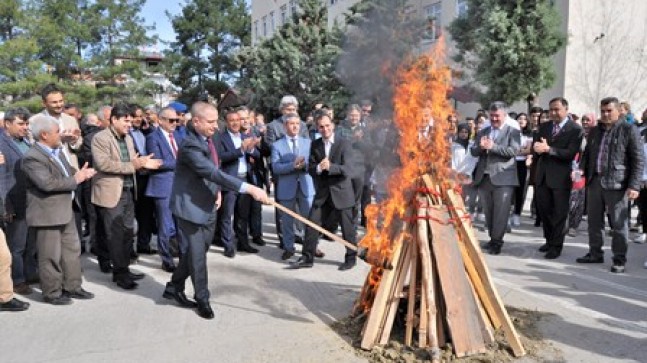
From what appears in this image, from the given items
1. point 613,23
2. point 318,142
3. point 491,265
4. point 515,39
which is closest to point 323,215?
point 318,142

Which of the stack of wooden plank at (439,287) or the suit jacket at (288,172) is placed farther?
the suit jacket at (288,172)

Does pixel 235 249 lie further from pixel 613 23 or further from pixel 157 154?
pixel 613 23

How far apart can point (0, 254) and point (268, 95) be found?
61.8 ft

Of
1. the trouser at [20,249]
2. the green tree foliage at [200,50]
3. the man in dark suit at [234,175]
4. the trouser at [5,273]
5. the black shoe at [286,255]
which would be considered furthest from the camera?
the green tree foliage at [200,50]

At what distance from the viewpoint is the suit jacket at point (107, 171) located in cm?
610

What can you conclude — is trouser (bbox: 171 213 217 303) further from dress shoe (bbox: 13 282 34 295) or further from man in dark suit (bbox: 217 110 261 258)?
man in dark suit (bbox: 217 110 261 258)

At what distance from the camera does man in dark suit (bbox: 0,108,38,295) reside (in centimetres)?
602

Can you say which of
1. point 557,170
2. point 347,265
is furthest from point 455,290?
point 557,170

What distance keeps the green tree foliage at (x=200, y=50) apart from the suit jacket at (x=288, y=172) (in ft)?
115

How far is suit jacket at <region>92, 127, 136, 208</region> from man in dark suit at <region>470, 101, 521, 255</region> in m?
4.91

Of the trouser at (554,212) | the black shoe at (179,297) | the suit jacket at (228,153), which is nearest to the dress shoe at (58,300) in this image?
the black shoe at (179,297)

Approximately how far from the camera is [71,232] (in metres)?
5.76

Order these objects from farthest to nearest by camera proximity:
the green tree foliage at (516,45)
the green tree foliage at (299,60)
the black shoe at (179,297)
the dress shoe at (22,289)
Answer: the green tree foliage at (299,60), the green tree foliage at (516,45), the dress shoe at (22,289), the black shoe at (179,297)

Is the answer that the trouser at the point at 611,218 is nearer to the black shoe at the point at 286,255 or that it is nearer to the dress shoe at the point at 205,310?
the black shoe at the point at 286,255
